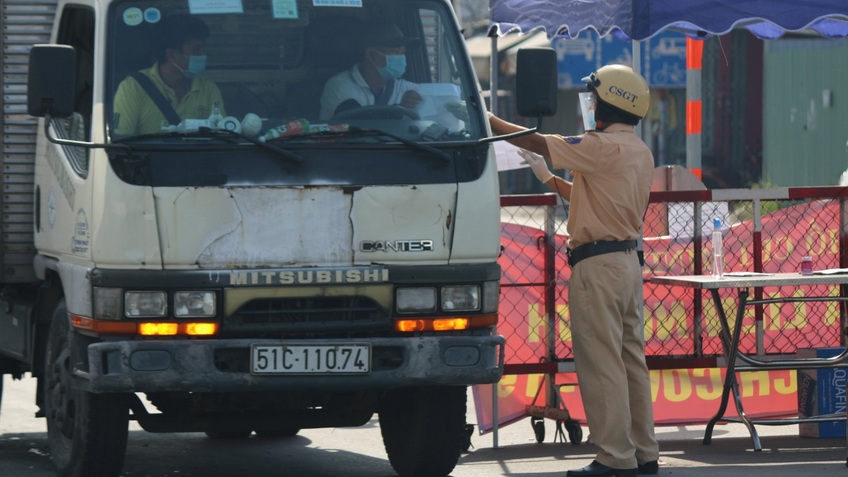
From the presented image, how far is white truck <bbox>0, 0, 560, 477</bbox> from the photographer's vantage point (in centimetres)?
629

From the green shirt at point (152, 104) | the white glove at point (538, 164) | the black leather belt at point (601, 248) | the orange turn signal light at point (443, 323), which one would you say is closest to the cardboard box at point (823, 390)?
the black leather belt at point (601, 248)

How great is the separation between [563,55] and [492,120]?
73.9 ft

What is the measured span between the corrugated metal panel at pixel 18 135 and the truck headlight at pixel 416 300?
2.25 meters

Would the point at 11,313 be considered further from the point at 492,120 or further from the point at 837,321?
the point at 837,321

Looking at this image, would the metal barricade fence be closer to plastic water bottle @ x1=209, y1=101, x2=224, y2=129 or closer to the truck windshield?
the truck windshield

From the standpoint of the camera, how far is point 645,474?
24.1 ft

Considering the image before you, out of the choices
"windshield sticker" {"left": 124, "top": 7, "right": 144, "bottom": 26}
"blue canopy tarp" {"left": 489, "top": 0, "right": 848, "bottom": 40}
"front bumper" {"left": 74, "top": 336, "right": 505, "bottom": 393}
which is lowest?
"front bumper" {"left": 74, "top": 336, "right": 505, "bottom": 393}

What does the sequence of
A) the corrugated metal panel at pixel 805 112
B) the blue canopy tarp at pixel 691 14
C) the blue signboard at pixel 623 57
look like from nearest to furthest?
the blue canopy tarp at pixel 691 14 → the corrugated metal panel at pixel 805 112 → the blue signboard at pixel 623 57

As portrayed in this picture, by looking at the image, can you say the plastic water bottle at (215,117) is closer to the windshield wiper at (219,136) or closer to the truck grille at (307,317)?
the windshield wiper at (219,136)

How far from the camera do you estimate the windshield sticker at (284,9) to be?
6855 mm

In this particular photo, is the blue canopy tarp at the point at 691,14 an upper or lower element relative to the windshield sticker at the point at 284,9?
upper

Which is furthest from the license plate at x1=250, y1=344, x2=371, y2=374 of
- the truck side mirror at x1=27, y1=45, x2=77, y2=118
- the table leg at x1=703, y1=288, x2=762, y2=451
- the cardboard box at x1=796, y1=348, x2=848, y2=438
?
the cardboard box at x1=796, y1=348, x2=848, y2=438

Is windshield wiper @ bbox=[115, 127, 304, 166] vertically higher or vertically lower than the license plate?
higher

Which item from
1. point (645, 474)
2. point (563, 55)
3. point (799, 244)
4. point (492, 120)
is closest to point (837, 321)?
point (799, 244)
